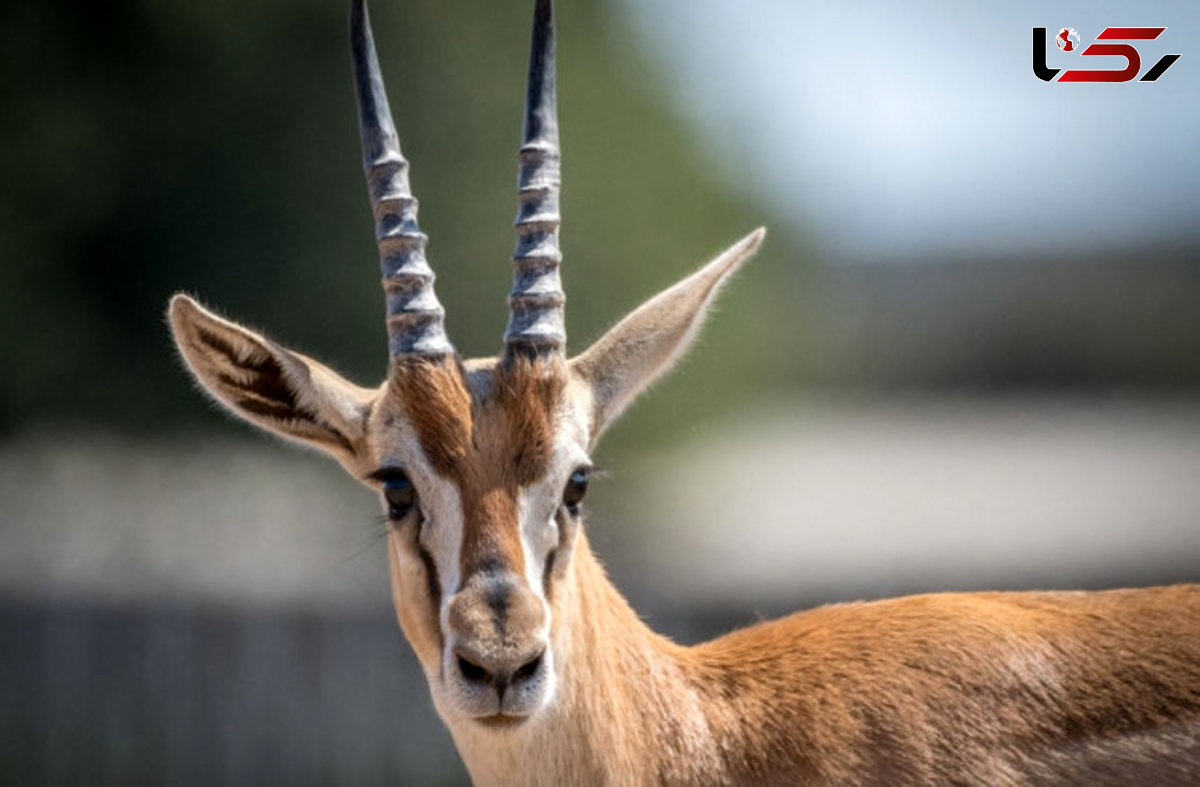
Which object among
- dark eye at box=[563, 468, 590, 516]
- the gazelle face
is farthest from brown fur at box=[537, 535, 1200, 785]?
the gazelle face

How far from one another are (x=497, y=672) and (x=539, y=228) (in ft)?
5.97

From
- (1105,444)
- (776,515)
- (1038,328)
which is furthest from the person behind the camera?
(1038,328)

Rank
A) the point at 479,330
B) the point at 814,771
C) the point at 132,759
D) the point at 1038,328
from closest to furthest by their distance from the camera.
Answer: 1. the point at 814,771
2. the point at 132,759
3. the point at 479,330
4. the point at 1038,328

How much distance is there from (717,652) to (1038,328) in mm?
45295

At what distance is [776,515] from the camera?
34094 millimetres

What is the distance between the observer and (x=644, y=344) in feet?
23.8

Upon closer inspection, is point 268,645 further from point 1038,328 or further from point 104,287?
point 1038,328

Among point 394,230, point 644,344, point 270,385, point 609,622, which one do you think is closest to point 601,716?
point 609,622

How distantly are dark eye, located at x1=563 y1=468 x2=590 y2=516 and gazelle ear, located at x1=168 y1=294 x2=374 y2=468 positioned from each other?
801 mm

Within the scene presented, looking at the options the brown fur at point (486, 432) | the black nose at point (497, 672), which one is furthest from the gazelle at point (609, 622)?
the black nose at point (497, 672)

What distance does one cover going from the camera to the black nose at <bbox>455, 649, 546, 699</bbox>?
6.19 m

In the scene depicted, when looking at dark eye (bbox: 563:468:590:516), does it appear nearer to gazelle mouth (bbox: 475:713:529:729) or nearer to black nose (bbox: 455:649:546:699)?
black nose (bbox: 455:649:546:699)

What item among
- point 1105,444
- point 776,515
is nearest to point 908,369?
point 1105,444

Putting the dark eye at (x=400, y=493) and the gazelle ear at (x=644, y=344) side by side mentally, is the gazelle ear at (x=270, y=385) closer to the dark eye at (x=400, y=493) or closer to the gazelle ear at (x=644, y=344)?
the dark eye at (x=400, y=493)
